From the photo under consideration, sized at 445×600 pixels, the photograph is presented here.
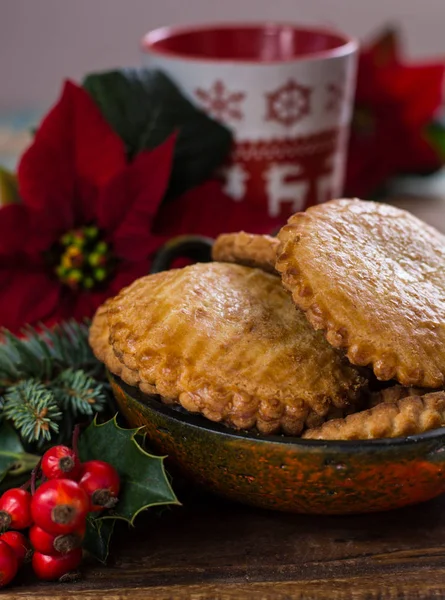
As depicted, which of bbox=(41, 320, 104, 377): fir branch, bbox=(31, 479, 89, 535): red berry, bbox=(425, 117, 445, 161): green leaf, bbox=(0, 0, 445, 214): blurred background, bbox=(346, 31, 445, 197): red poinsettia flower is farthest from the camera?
bbox=(0, 0, 445, 214): blurred background

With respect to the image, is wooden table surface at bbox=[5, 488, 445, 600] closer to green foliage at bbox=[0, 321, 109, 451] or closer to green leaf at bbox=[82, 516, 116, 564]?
green leaf at bbox=[82, 516, 116, 564]

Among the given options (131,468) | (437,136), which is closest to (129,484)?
(131,468)

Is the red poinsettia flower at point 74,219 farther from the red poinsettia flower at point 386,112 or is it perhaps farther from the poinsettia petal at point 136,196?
the red poinsettia flower at point 386,112

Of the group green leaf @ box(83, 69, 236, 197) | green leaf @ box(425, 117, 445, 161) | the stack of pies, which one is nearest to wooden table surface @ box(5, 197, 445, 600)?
the stack of pies

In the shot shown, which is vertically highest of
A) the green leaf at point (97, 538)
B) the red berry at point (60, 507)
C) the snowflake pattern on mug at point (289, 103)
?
the snowflake pattern on mug at point (289, 103)

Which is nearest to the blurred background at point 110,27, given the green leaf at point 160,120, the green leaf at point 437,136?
the green leaf at point 437,136

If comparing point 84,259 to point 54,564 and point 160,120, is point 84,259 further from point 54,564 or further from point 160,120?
point 54,564
